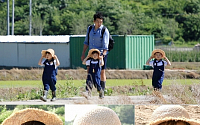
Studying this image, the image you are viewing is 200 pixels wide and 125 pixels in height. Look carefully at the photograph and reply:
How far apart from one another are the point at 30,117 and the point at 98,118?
1.97 ft

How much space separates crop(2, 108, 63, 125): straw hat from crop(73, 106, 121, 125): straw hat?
27 cm

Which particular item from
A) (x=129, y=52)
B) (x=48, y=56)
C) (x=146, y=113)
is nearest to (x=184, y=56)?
(x=129, y=52)

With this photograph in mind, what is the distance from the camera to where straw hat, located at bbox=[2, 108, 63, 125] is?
14.9 ft

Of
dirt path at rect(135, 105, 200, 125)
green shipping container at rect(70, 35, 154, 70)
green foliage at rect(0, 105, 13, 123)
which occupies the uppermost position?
green foliage at rect(0, 105, 13, 123)

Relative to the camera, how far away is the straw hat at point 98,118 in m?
4.36

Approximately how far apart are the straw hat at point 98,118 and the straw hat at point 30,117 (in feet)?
0.89

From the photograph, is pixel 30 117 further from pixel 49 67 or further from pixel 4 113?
pixel 49 67

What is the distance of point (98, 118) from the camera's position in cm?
436

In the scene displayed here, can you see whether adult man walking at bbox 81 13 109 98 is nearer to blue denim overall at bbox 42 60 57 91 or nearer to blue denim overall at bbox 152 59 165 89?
blue denim overall at bbox 42 60 57 91

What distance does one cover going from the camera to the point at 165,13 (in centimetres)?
8550

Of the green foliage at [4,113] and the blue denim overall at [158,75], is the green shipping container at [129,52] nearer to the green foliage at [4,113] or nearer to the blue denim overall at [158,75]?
the blue denim overall at [158,75]

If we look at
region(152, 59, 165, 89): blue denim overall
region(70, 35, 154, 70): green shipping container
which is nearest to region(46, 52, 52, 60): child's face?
region(152, 59, 165, 89): blue denim overall

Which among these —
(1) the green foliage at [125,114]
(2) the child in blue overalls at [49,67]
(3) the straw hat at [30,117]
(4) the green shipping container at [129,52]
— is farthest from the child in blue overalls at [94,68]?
(4) the green shipping container at [129,52]

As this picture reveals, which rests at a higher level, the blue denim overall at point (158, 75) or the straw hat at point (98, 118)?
the straw hat at point (98, 118)
